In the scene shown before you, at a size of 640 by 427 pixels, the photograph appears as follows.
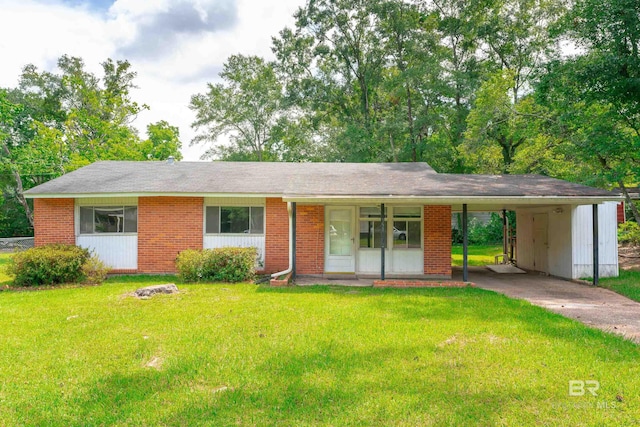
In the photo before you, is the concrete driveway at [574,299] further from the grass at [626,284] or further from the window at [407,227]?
the window at [407,227]

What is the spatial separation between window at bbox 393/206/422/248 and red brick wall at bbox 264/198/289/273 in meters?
3.35

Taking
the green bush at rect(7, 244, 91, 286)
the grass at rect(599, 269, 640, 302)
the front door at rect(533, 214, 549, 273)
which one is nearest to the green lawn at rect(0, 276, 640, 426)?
the green bush at rect(7, 244, 91, 286)

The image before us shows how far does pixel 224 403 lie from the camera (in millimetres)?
3568

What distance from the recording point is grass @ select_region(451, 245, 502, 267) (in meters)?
16.3

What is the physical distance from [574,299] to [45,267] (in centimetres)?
1285

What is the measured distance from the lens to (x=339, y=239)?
37.2 ft

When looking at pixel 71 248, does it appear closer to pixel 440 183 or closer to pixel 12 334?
pixel 12 334

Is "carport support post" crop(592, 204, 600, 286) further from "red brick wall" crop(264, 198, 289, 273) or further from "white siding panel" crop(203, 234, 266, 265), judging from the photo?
"white siding panel" crop(203, 234, 266, 265)

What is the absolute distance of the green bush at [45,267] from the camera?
959cm

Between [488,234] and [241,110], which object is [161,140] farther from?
[488,234]

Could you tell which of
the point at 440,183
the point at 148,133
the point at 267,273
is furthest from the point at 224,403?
the point at 148,133

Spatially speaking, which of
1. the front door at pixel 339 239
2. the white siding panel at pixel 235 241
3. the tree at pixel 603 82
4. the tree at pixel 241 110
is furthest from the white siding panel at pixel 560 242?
the tree at pixel 241 110

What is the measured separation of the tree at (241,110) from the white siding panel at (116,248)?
878 inches

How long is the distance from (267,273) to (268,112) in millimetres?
24223
